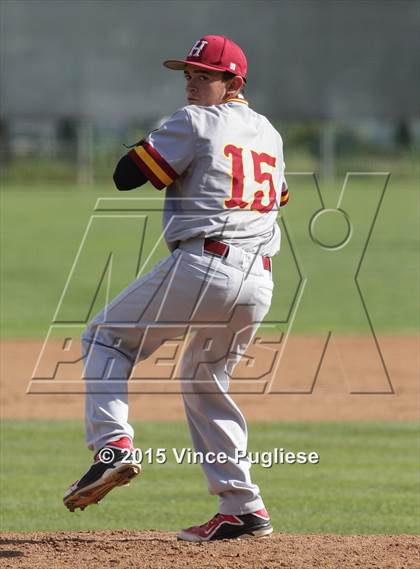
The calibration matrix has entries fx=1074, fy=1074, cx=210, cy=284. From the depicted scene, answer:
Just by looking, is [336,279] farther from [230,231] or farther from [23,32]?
[23,32]

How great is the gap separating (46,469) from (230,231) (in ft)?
9.86

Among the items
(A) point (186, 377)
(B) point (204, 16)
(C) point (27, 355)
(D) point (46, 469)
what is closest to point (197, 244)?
(A) point (186, 377)

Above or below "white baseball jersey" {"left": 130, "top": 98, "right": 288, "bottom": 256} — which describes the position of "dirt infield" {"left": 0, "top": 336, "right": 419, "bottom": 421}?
below

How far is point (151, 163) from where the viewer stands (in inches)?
152

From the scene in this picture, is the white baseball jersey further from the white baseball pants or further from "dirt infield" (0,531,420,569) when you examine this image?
"dirt infield" (0,531,420,569)

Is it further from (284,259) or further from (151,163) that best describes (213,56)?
(284,259)

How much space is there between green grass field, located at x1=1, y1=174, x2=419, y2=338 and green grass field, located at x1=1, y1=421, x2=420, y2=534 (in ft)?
7.16

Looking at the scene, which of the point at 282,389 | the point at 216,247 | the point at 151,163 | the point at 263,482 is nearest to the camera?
the point at 151,163

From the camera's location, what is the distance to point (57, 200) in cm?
2680

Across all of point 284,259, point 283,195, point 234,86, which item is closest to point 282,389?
point 283,195

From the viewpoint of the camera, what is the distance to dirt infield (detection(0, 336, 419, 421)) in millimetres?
8000

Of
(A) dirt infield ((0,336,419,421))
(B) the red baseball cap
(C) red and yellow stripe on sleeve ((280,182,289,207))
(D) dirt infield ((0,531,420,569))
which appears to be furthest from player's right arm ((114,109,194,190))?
(A) dirt infield ((0,336,419,421))

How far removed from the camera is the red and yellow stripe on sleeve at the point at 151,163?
3852 millimetres

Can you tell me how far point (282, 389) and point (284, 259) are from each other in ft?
29.5
